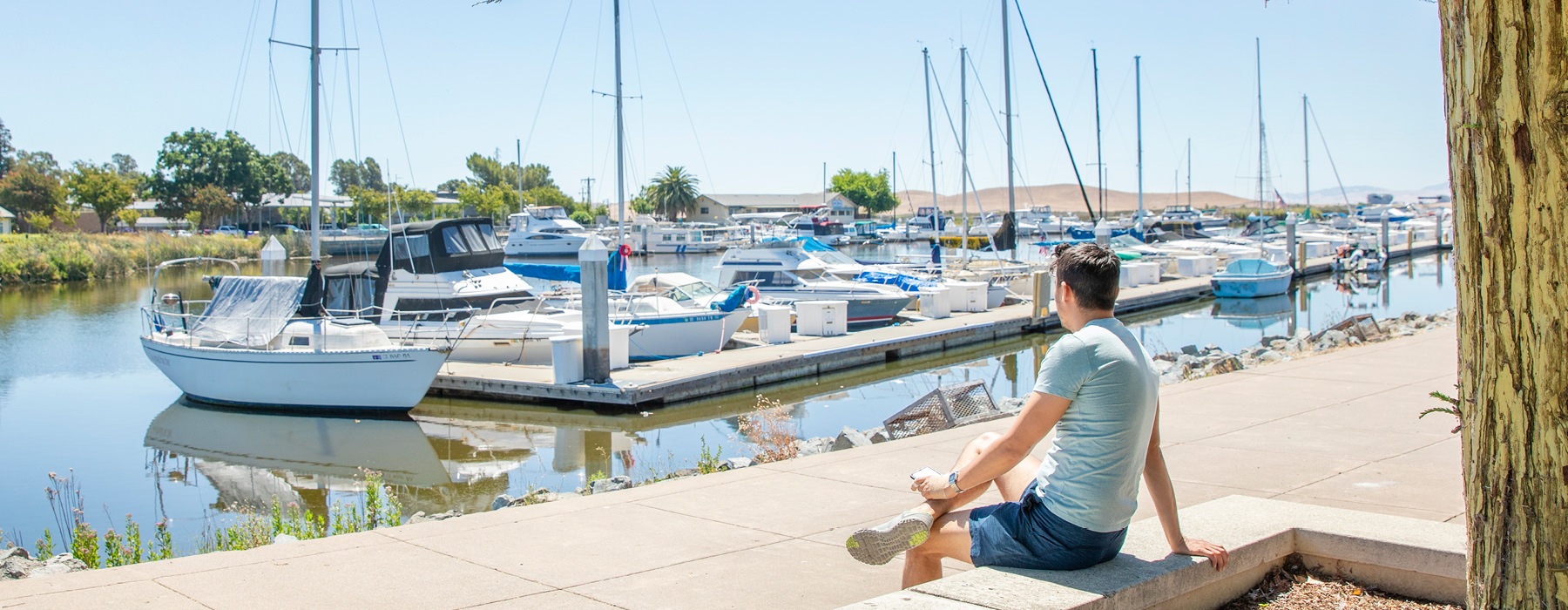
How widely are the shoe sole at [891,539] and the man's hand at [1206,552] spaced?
38.7 inches

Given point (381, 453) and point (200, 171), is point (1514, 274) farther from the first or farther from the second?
point (200, 171)

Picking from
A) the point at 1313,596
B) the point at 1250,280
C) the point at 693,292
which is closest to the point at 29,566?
the point at 1313,596

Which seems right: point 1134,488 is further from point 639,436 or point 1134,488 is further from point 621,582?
point 639,436

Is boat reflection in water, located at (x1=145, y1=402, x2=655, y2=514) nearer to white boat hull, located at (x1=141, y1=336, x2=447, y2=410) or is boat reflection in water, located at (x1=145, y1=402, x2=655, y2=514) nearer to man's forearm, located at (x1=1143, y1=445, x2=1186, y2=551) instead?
white boat hull, located at (x1=141, y1=336, x2=447, y2=410)

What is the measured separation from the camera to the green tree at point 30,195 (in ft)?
282

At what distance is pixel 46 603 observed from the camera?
5.25m

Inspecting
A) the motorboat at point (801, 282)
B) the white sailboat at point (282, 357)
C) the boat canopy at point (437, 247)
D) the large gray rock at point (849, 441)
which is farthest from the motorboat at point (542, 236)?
the large gray rock at point (849, 441)

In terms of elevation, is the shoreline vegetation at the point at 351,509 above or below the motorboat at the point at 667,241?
below

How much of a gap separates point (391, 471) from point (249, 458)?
255 cm

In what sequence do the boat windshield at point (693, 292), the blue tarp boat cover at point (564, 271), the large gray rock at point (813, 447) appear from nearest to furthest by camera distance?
1. the large gray rock at point (813, 447)
2. the boat windshield at point (693, 292)
3. the blue tarp boat cover at point (564, 271)

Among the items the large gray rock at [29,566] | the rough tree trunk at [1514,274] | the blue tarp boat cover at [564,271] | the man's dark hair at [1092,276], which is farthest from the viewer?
the blue tarp boat cover at [564,271]

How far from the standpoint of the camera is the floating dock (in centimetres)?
1806

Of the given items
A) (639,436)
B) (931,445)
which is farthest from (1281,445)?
(639,436)

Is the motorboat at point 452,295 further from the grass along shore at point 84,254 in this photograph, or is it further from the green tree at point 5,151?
the green tree at point 5,151
